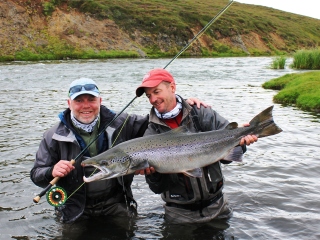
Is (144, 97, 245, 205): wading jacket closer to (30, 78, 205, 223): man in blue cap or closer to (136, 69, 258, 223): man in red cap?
(136, 69, 258, 223): man in red cap

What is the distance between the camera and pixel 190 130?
5012 mm

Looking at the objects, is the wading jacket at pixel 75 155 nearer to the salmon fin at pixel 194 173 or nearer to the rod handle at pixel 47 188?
the rod handle at pixel 47 188

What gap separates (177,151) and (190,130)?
606 millimetres

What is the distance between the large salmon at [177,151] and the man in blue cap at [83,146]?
2.69 feet

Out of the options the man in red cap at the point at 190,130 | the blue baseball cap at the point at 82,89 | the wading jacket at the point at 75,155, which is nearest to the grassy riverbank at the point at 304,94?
the man in red cap at the point at 190,130

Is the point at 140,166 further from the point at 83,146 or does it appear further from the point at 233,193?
the point at 233,193

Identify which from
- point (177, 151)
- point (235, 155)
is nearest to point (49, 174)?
point (177, 151)

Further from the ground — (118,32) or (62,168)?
(118,32)

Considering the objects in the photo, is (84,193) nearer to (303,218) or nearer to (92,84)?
(92,84)

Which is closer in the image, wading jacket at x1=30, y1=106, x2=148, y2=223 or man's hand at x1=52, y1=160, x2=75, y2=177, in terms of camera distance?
man's hand at x1=52, y1=160, x2=75, y2=177

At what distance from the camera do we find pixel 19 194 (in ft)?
23.7

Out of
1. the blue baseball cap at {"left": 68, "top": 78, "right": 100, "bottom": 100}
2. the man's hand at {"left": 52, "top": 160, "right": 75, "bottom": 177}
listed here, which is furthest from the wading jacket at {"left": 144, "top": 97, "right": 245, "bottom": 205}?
the man's hand at {"left": 52, "top": 160, "right": 75, "bottom": 177}

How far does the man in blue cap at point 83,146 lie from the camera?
198 inches

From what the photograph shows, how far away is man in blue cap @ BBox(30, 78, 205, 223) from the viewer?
5031mm
